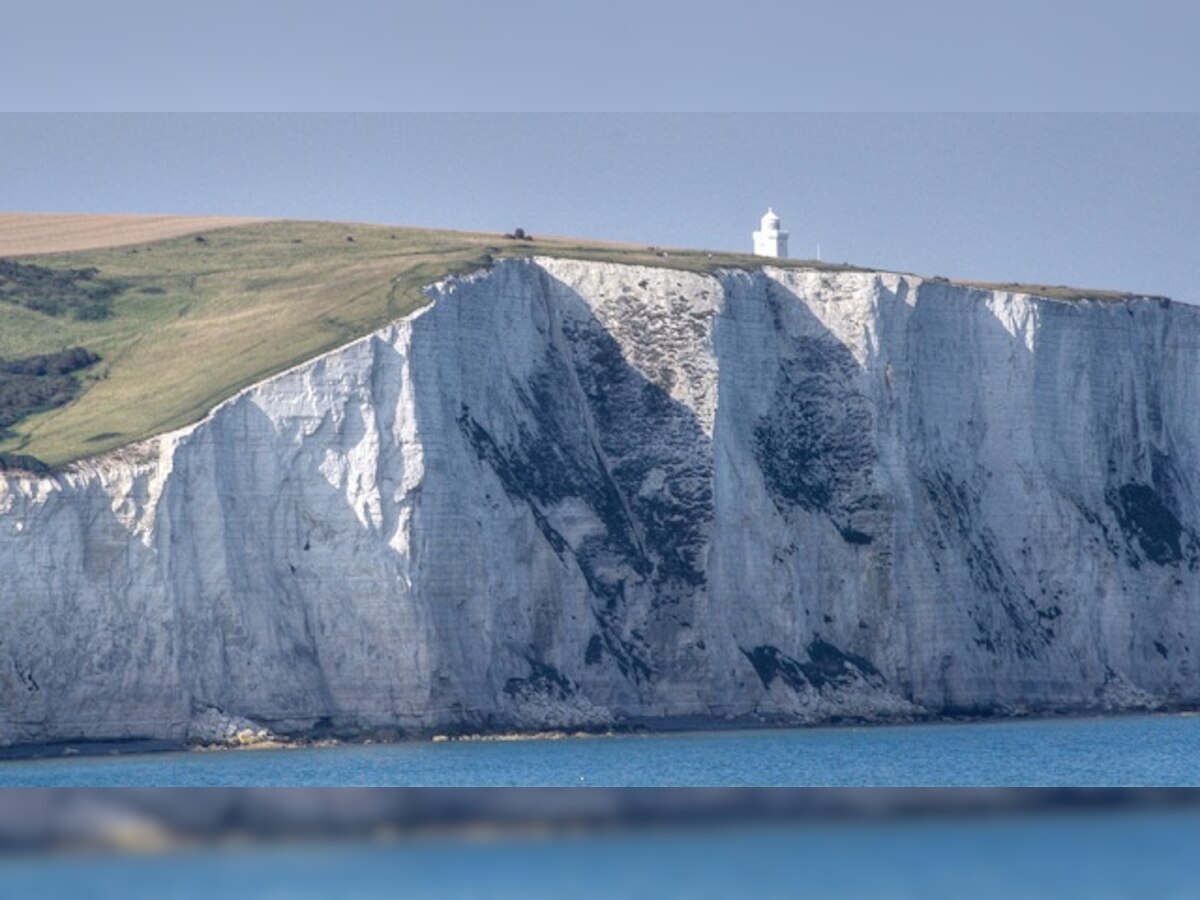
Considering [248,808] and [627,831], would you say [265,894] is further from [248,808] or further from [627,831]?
[627,831]

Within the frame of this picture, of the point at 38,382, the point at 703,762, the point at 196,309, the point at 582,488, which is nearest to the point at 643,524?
the point at 582,488

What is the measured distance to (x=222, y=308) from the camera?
70.2m

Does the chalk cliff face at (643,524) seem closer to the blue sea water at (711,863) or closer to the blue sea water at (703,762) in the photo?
the blue sea water at (703,762)

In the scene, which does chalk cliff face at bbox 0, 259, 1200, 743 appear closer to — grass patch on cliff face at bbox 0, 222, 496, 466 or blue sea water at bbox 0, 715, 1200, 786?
grass patch on cliff face at bbox 0, 222, 496, 466

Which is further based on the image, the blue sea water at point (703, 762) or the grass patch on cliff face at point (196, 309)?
the grass patch on cliff face at point (196, 309)

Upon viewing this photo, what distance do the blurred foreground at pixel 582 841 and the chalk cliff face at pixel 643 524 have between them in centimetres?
4697

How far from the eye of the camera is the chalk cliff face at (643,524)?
52625 mm

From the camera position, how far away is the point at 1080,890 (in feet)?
14.9

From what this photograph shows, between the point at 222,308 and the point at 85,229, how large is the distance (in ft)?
56.3

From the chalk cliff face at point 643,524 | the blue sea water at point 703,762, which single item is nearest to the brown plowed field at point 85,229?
the chalk cliff face at point 643,524

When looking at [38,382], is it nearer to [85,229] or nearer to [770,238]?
[85,229]

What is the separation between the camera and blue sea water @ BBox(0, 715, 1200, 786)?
39.6 metres

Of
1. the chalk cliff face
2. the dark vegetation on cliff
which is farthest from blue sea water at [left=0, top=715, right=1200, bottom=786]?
the dark vegetation on cliff

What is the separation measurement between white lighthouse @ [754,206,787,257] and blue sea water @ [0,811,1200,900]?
95906mm
